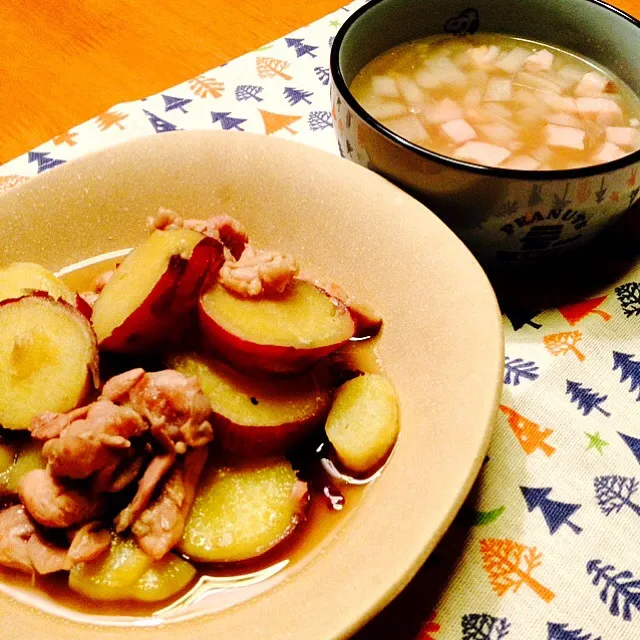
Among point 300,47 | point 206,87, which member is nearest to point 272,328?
point 206,87

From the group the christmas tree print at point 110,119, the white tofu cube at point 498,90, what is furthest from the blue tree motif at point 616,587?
the christmas tree print at point 110,119

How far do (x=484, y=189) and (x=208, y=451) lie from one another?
576 millimetres

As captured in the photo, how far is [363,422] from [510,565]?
0.88 feet

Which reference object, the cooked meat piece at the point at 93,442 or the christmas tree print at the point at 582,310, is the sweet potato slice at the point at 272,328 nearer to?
the cooked meat piece at the point at 93,442

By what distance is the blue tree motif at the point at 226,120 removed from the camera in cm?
158

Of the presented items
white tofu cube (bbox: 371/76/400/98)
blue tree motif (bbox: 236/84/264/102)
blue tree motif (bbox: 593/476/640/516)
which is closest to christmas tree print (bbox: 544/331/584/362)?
blue tree motif (bbox: 593/476/640/516)

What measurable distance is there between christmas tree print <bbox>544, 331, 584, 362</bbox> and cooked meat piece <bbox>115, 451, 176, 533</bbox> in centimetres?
66

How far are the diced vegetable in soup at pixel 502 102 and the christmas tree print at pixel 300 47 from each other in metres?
0.44

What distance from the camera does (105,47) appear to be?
5.97 ft

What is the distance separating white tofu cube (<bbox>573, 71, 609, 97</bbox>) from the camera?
4.41ft

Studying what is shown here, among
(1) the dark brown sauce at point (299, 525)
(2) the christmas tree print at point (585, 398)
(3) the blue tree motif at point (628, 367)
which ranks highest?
(1) the dark brown sauce at point (299, 525)

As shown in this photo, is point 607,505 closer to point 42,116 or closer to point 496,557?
point 496,557

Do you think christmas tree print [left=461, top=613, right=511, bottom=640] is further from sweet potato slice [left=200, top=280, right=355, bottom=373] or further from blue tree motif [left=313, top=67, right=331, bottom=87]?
blue tree motif [left=313, top=67, right=331, bottom=87]

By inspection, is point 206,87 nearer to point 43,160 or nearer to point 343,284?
point 43,160
